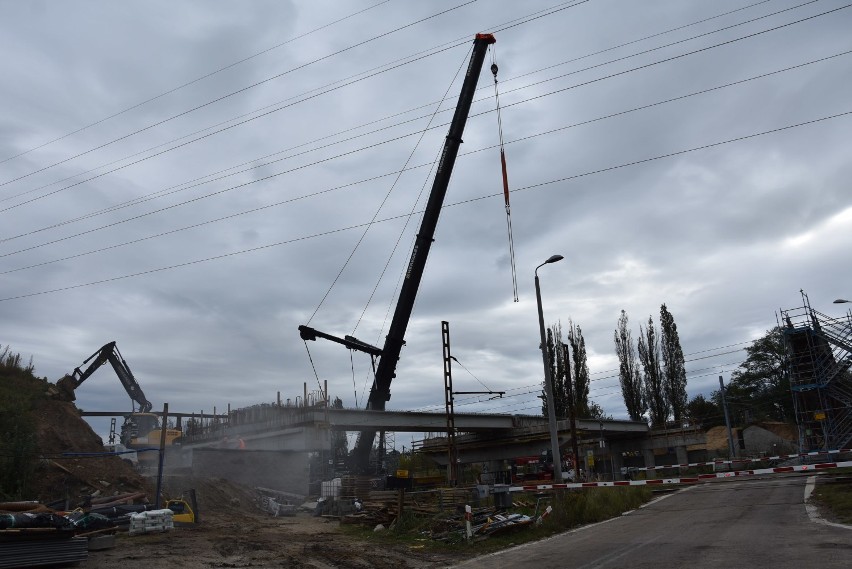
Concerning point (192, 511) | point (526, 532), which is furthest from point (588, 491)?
point (192, 511)

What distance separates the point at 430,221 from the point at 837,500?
23138 millimetres

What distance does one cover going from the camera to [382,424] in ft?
149

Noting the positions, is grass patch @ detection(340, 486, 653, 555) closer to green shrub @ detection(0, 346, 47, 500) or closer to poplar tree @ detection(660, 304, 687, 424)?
green shrub @ detection(0, 346, 47, 500)

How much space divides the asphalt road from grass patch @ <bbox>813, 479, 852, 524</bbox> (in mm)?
784

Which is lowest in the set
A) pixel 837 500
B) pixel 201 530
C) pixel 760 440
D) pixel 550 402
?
pixel 201 530

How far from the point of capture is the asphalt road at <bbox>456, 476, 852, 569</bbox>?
10992 millimetres

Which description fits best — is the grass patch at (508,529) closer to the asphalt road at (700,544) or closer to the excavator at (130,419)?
the asphalt road at (700,544)

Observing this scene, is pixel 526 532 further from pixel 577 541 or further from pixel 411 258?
pixel 411 258

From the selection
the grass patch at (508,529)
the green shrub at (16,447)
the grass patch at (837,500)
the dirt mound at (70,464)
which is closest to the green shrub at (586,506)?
the grass patch at (508,529)

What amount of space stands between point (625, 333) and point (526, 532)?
190ft

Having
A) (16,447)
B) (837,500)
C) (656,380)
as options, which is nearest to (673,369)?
(656,380)

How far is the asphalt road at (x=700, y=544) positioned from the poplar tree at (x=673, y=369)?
1909 inches

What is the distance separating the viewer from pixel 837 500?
19938 millimetres

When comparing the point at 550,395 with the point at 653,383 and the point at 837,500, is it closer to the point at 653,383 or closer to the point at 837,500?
the point at 837,500
